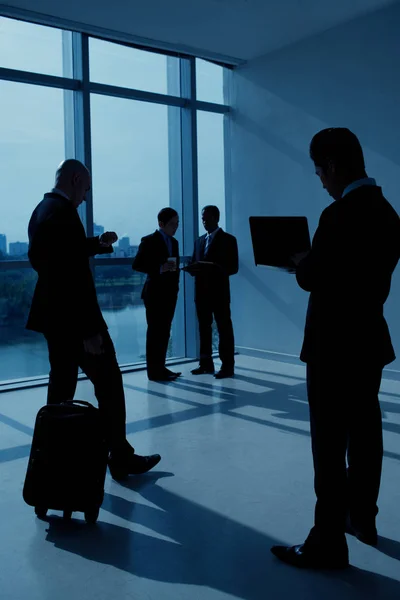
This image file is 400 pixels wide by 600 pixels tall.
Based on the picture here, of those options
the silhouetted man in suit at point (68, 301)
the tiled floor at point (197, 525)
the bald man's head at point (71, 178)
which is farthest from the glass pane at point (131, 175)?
the silhouetted man in suit at point (68, 301)

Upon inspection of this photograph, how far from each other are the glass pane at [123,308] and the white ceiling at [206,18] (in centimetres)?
232

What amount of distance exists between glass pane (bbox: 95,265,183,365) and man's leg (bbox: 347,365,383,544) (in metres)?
4.20

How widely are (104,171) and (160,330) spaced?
176cm

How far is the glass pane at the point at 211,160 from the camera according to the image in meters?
6.92

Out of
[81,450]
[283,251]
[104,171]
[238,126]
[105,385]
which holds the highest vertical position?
[238,126]

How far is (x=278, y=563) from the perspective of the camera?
7.50 ft

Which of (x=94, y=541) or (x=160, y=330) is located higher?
(x=160, y=330)

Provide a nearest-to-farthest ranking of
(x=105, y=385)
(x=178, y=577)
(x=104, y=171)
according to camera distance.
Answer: (x=178, y=577) < (x=105, y=385) < (x=104, y=171)


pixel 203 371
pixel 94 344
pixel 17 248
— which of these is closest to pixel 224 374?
pixel 203 371

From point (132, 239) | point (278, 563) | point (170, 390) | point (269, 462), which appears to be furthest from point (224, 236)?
point (278, 563)

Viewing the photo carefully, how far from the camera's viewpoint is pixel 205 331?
612 centimetres

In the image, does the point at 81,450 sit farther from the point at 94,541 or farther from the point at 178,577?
the point at 178,577

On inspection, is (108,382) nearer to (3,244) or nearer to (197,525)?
(197,525)

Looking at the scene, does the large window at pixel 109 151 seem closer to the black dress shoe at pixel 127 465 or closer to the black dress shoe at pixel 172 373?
the black dress shoe at pixel 172 373
